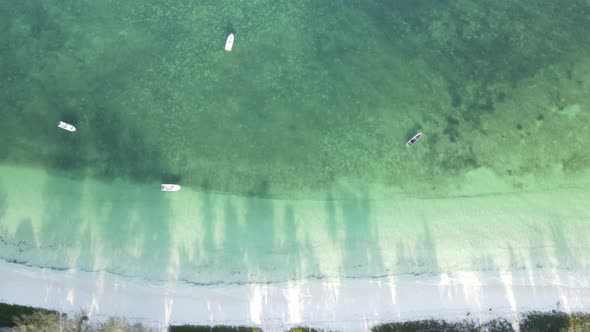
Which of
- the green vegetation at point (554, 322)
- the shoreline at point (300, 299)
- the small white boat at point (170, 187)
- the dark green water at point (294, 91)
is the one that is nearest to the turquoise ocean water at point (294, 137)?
the dark green water at point (294, 91)

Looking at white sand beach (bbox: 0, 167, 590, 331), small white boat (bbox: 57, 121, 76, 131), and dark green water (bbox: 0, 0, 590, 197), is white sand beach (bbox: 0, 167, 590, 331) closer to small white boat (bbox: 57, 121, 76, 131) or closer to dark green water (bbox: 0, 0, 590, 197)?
dark green water (bbox: 0, 0, 590, 197)

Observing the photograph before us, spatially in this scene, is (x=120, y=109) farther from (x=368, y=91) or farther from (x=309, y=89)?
(x=368, y=91)

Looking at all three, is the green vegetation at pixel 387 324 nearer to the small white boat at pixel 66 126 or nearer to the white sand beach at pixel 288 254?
the white sand beach at pixel 288 254

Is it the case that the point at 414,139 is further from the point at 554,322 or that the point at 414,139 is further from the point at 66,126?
the point at 66,126

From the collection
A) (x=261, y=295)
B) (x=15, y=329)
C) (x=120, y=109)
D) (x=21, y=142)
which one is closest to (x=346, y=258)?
(x=261, y=295)

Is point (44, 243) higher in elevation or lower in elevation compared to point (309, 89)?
lower

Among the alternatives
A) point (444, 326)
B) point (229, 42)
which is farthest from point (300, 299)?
point (229, 42)
